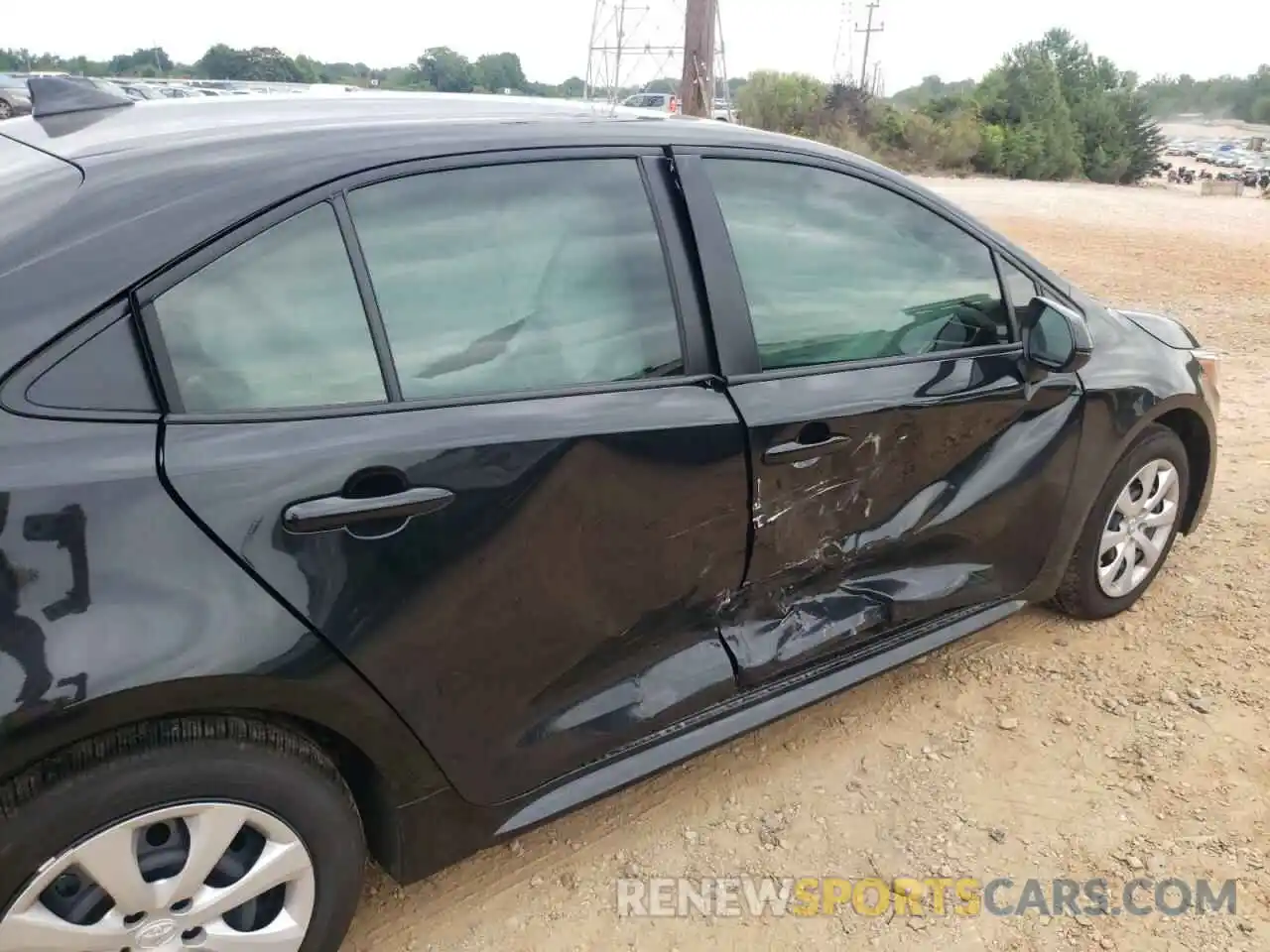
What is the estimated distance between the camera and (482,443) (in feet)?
5.97

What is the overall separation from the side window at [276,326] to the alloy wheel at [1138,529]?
2.54 meters

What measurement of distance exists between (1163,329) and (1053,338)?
1.01 m

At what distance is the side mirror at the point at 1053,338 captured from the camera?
8.83 feet

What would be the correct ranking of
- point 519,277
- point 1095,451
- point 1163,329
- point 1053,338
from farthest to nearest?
point 1163,329 → point 1095,451 → point 1053,338 → point 519,277

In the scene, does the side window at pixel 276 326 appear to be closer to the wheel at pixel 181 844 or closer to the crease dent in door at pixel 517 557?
the crease dent in door at pixel 517 557

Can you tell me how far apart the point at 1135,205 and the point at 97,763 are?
23122 millimetres

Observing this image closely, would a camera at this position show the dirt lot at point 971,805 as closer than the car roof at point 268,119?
No

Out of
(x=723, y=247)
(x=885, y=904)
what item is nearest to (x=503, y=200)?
(x=723, y=247)

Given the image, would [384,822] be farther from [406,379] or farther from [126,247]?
[126,247]

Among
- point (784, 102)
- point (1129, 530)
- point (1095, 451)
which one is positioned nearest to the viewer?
point (1095, 451)

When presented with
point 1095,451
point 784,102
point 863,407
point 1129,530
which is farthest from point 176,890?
point 784,102

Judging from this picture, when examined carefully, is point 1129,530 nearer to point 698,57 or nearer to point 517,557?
point 517,557

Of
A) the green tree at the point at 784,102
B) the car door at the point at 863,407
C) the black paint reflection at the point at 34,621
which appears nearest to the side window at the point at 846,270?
the car door at the point at 863,407

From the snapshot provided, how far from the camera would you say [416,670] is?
1814 mm
